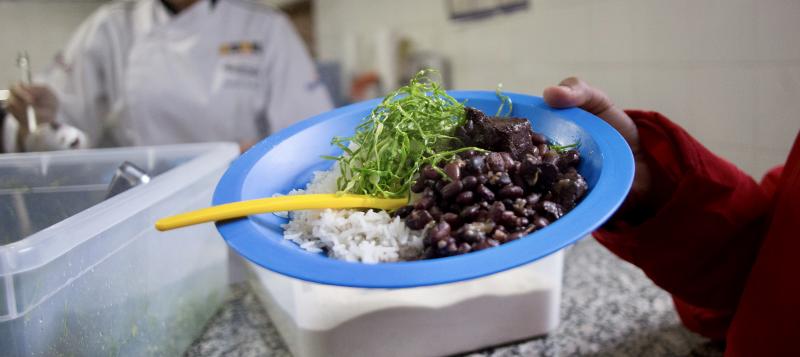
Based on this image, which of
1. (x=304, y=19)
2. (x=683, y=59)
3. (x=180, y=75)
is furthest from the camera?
(x=304, y=19)

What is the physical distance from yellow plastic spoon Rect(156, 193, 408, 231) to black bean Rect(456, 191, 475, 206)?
0.07 meters

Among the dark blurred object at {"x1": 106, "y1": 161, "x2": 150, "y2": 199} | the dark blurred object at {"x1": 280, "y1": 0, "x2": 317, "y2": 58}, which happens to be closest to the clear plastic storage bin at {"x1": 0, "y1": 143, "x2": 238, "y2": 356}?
the dark blurred object at {"x1": 106, "y1": 161, "x2": 150, "y2": 199}

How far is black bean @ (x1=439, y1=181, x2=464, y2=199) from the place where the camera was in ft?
1.59

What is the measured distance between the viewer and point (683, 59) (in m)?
1.09

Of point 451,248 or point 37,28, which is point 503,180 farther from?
point 37,28

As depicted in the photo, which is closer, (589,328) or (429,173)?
(429,173)

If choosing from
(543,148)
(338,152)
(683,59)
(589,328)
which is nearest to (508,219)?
(543,148)

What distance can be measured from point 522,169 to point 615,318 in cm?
39

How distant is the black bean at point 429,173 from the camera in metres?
0.51

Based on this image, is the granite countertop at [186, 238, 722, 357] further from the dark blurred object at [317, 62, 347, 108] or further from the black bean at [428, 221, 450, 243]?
the dark blurred object at [317, 62, 347, 108]

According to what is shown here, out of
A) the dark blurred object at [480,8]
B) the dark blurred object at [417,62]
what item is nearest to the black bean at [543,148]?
the dark blurred object at [480,8]

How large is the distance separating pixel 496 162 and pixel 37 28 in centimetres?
528

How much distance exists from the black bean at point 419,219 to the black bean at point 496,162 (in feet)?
0.27

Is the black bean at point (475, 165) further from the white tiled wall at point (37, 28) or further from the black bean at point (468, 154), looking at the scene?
the white tiled wall at point (37, 28)
